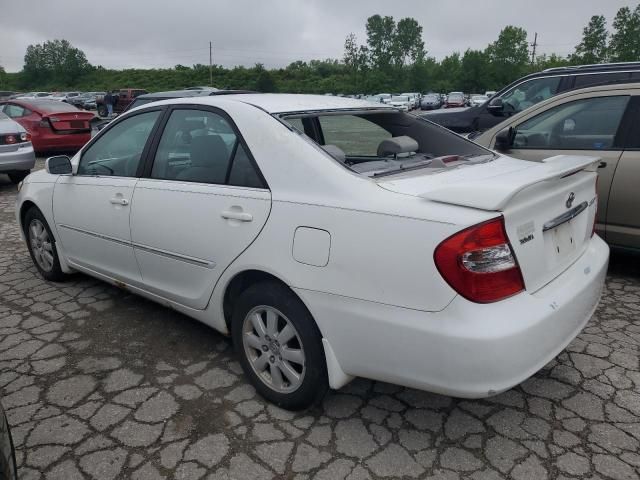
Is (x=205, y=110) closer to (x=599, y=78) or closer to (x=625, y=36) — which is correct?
(x=599, y=78)

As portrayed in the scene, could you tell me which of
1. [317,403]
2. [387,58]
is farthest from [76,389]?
[387,58]

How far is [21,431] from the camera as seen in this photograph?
256cm

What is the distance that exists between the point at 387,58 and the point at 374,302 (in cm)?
11046

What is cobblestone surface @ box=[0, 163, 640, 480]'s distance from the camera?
2.29 m

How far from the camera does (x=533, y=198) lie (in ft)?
7.38

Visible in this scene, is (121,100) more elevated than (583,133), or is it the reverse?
(121,100)

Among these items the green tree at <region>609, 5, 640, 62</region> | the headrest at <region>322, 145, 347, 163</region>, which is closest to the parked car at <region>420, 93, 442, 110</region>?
the green tree at <region>609, 5, 640, 62</region>

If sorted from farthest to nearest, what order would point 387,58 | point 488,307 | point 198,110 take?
point 387,58 → point 198,110 → point 488,307

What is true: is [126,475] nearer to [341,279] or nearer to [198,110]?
[341,279]

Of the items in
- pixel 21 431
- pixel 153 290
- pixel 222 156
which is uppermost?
pixel 222 156

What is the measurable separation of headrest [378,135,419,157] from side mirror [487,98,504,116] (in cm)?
603

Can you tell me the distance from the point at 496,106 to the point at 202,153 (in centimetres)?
690

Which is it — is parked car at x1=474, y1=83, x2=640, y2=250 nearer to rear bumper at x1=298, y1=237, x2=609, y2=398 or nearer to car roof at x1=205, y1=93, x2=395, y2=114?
car roof at x1=205, y1=93, x2=395, y2=114

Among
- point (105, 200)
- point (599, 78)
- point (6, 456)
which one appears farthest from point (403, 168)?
point (599, 78)
